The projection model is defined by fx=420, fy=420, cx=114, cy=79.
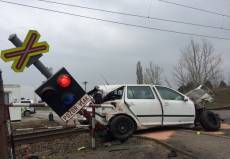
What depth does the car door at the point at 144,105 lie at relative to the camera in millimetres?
11906

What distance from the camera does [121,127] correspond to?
35.9ft

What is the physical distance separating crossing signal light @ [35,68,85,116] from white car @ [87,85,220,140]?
638 cm

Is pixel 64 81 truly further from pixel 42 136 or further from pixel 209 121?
pixel 209 121

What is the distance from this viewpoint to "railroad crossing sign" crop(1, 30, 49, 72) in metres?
4.68

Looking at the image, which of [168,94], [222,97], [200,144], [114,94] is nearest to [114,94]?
[114,94]

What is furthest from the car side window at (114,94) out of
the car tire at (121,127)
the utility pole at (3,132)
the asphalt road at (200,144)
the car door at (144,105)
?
the utility pole at (3,132)

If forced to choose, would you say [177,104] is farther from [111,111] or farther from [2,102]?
[2,102]

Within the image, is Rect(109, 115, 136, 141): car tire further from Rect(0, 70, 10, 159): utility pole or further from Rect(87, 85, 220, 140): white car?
Rect(0, 70, 10, 159): utility pole

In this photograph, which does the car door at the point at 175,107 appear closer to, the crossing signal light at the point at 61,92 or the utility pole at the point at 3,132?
the crossing signal light at the point at 61,92

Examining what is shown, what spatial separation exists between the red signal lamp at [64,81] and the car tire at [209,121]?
27.8 ft

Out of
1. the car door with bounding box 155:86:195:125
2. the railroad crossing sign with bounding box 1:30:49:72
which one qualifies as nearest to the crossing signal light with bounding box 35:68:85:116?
the railroad crossing sign with bounding box 1:30:49:72

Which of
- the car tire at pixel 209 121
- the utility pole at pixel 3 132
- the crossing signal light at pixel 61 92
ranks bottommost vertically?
the car tire at pixel 209 121

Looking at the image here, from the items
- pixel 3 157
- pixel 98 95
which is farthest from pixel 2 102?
pixel 98 95

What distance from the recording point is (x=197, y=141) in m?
9.71
